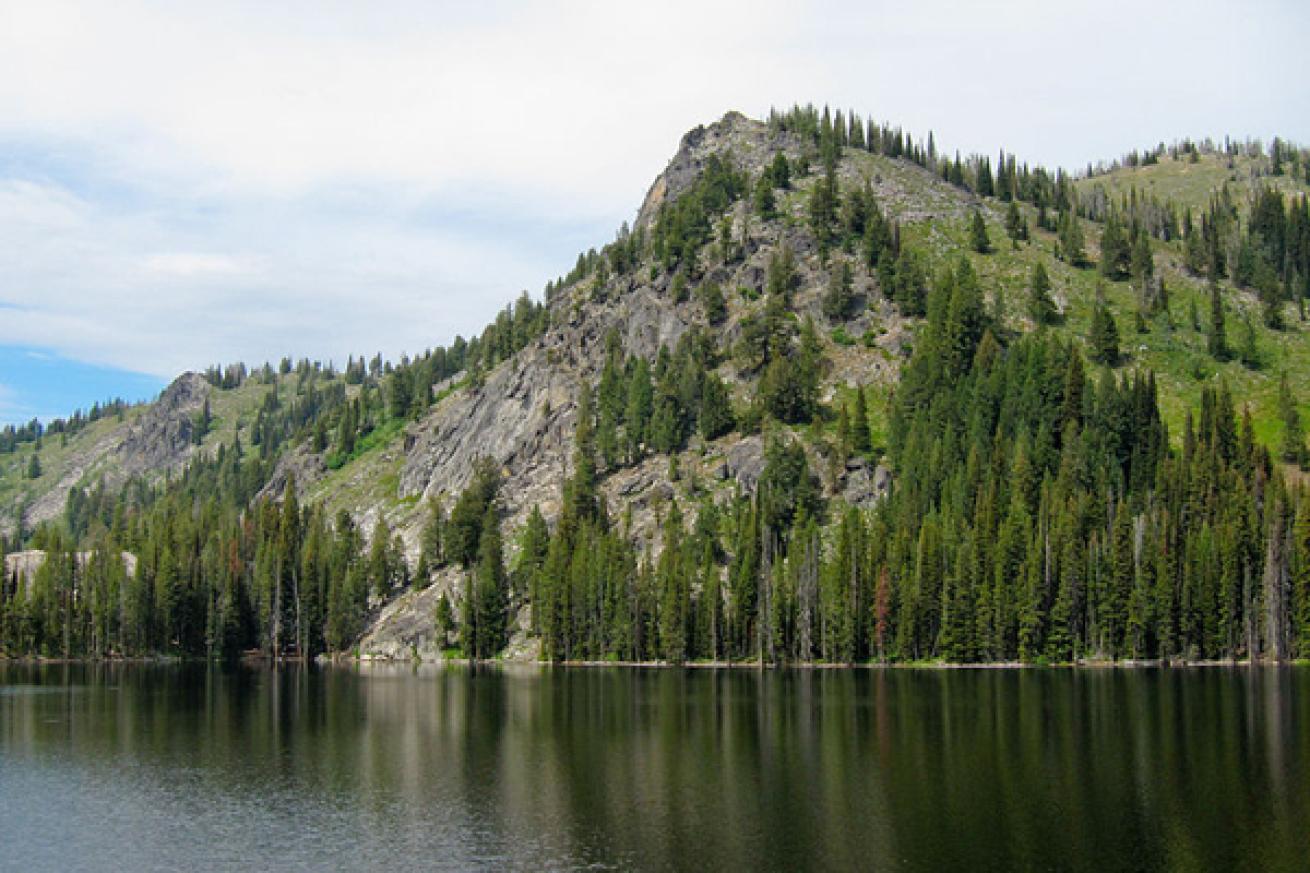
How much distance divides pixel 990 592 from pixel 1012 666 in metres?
11.5

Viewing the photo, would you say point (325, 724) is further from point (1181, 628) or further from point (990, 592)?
point (1181, 628)

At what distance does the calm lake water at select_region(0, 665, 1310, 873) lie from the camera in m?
53.7

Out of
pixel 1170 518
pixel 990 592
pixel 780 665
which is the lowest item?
pixel 780 665

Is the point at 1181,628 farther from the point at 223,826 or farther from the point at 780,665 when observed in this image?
the point at 223,826

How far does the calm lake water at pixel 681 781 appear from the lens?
176 feet

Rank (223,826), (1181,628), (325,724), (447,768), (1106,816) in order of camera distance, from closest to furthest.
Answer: (1106,816), (223,826), (447,768), (325,724), (1181,628)

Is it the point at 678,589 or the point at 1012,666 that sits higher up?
the point at 678,589

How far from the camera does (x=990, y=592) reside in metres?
168

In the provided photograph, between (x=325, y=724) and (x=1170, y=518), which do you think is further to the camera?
(x=1170, y=518)

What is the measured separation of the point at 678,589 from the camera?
188 meters

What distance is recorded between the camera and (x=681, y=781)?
71.7 m

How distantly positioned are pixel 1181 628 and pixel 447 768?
12358 cm

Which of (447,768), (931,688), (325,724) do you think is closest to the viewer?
(447,768)

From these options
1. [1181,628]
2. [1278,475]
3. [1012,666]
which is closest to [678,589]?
[1012,666]
